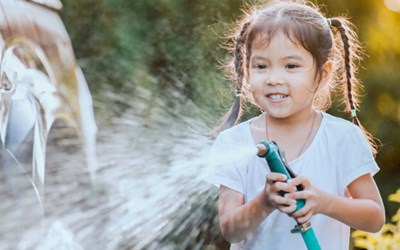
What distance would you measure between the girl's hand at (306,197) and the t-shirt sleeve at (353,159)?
26cm

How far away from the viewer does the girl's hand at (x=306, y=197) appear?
89.4 inches

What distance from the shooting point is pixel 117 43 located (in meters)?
4.66

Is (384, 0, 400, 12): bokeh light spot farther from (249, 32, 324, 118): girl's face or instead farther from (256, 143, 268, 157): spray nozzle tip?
(256, 143, 268, 157): spray nozzle tip

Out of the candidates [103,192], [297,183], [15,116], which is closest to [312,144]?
[297,183]

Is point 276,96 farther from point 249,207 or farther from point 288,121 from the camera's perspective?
point 249,207

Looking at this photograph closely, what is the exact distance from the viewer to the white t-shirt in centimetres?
258

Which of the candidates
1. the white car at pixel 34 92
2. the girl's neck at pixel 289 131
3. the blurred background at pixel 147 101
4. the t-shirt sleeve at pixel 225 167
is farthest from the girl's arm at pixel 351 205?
the blurred background at pixel 147 101

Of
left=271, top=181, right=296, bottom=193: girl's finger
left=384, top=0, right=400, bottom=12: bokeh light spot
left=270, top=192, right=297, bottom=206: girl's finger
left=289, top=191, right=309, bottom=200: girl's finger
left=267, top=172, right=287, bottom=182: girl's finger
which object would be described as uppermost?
left=267, top=172, right=287, bottom=182: girl's finger

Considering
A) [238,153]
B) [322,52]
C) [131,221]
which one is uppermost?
[322,52]

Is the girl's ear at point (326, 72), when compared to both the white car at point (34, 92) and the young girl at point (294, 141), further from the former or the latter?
the white car at point (34, 92)

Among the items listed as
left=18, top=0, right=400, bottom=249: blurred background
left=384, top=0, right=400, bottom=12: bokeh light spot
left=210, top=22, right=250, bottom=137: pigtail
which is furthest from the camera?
left=384, top=0, right=400, bottom=12: bokeh light spot

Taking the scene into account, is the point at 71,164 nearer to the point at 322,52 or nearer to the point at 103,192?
the point at 103,192

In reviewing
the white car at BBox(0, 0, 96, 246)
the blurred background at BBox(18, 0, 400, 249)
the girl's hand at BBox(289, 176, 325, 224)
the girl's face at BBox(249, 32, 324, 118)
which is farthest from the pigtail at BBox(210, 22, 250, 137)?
the blurred background at BBox(18, 0, 400, 249)

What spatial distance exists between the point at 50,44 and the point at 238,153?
180 centimetres
